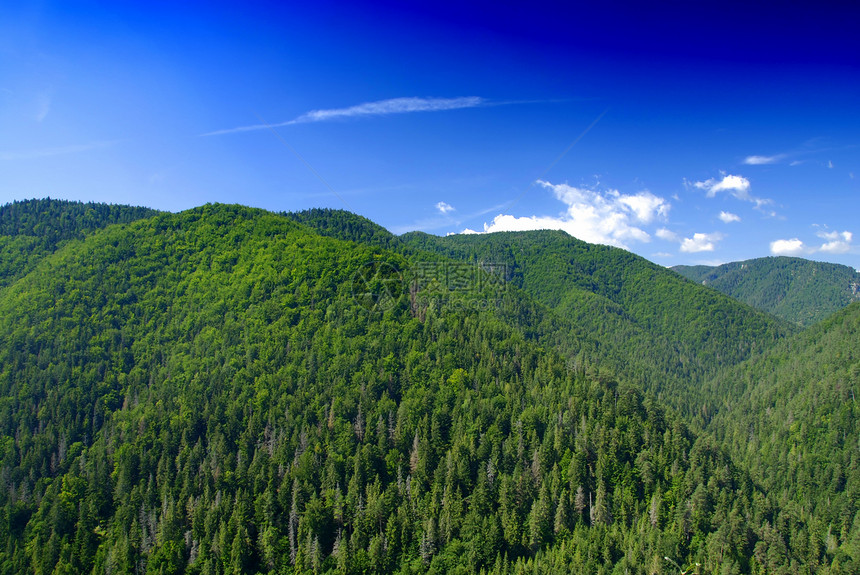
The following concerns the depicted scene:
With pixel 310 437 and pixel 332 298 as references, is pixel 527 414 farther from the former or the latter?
pixel 332 298

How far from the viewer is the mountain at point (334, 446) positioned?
90375 millimetres

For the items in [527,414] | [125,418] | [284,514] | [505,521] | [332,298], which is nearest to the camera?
[505,521]

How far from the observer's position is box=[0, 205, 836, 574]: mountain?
3558 inches

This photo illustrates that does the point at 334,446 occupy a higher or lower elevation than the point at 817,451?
higher

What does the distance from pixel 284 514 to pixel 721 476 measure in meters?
85.2

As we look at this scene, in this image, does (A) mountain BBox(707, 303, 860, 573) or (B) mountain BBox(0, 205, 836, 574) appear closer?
(B) mountain BBox(0, 205, 836, 574)

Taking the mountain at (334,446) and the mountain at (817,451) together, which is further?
the mountain at (817,451)

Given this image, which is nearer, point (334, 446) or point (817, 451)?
point (334, 446)

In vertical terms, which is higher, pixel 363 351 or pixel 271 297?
pixel 271 297

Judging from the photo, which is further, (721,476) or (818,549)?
(721,476)

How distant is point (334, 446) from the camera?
110375mm

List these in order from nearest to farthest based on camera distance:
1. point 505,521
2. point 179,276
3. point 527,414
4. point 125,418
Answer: point 505,521, point 527,414, point 125,418, point 179,276

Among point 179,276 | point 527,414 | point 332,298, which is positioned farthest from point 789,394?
point 179,276

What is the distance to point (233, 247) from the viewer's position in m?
189
